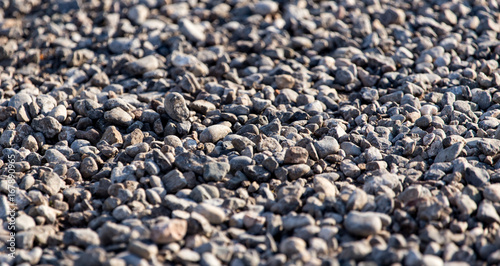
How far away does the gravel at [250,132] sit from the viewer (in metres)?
2.36

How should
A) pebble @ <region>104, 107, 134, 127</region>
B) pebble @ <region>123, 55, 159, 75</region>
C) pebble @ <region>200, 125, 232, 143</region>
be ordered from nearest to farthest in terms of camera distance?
pebble @ <region>200, 125, 232, 143</region>, pebble @ <region>104, 107, 134, 127</region>, pebble @ <region>123, 55, 159, 75</region>

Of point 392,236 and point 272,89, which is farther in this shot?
point 272,89

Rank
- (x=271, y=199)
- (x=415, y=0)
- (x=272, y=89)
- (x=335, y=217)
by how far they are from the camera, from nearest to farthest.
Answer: (x=335, y=217)
(x=271, y=199)
(x=272, y=89)
(x=415, y=0)

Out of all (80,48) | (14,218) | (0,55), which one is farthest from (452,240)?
(0,55)

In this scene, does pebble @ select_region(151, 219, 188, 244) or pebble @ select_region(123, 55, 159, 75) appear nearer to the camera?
pebble @ select_region(151, 219, 188, 244)

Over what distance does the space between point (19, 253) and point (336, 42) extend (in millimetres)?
3145

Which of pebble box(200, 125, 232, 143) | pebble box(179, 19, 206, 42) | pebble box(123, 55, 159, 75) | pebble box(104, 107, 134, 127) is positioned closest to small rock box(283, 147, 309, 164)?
pebble box(200, 125, 232, 143)

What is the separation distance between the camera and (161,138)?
10.9 ft

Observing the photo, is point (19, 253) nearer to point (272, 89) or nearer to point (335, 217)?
point (335, 217)

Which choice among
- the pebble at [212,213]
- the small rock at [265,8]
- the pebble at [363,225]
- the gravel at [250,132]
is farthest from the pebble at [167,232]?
the small rock at [265,8]

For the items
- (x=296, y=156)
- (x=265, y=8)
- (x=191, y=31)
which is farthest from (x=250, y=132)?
(x=265, y=8)

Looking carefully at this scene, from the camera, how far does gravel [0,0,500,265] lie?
2.36 metres

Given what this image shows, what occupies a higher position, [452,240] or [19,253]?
[452,240]

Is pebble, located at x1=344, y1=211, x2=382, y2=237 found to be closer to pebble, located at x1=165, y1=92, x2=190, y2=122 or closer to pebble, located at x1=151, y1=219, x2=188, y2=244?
pebble, located at x1=151, y1=219, x2=188, y2=244
